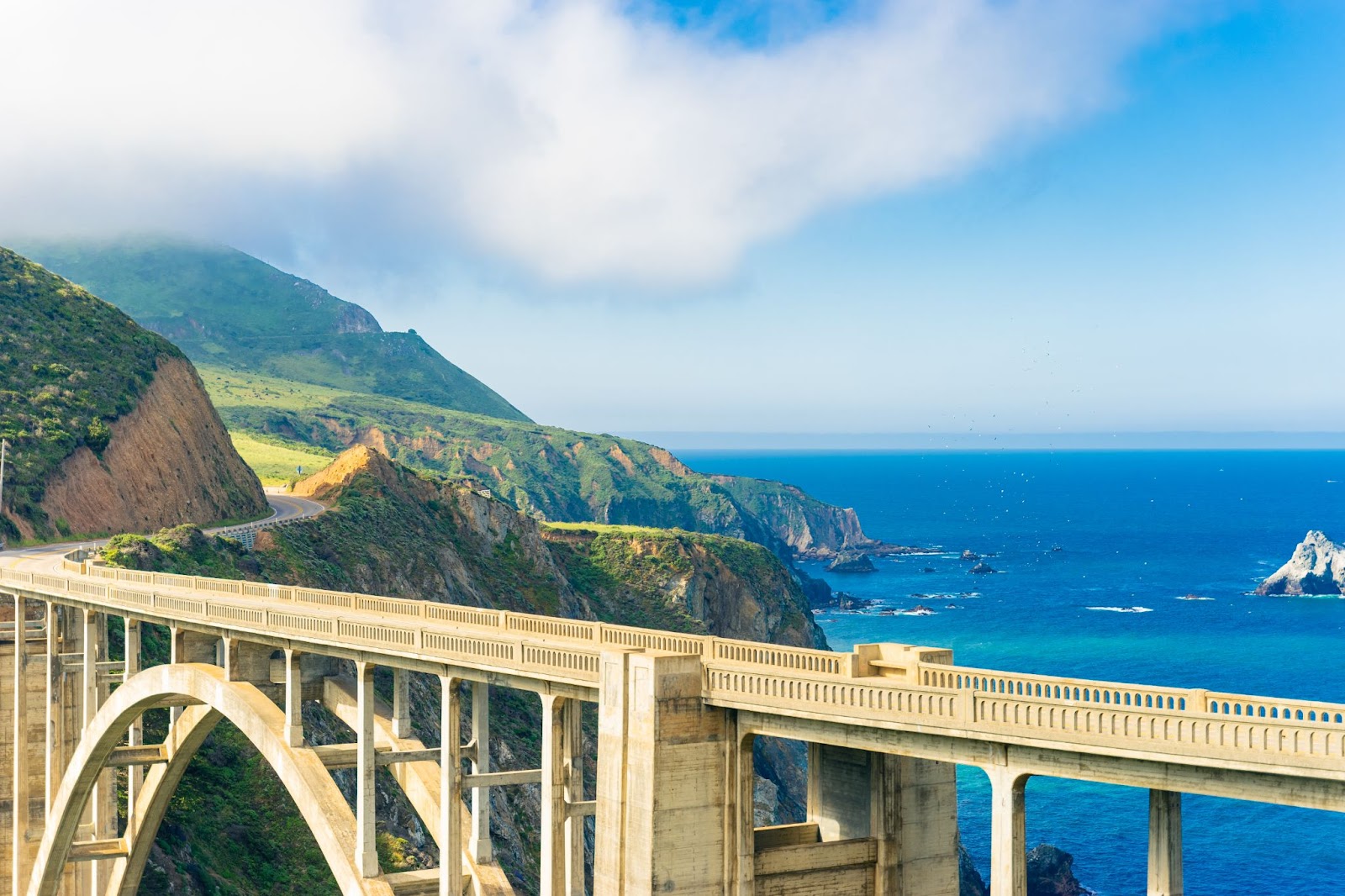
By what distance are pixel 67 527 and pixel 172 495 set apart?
12.6 metres

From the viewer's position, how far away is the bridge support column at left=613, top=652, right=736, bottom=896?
2444 centimetres

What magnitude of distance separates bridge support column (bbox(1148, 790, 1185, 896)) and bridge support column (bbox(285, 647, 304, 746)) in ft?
72.1

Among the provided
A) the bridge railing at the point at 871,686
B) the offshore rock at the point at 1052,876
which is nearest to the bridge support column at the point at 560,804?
the bridge railing at the point at 871,686

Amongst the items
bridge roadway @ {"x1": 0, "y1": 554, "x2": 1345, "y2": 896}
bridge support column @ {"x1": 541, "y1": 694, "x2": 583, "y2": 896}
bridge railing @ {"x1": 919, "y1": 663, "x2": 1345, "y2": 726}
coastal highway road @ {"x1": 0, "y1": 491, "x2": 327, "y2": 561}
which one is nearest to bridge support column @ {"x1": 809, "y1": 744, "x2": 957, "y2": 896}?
bridge roadway @ {"x1": 0, "y1": 554, "x2": 1345, "y2": 896}

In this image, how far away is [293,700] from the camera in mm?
35719

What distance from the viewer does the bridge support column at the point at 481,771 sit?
30.4 metres

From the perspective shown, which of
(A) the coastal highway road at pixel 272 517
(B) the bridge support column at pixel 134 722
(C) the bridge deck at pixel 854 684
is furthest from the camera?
(A) the coastal highway road at pixel 272 517

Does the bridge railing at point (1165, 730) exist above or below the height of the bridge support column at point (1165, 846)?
above

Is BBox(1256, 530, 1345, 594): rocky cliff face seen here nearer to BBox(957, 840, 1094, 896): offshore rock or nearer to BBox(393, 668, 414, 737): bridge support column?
BBox(957, 840, 1094, 896): offshore rock

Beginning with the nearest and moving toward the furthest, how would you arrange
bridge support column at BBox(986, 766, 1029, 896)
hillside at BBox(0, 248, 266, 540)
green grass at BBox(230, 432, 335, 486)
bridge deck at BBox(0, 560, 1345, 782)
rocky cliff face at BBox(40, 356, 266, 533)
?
bridge deck at BBox(0, 560, 1345, 782)
bridge support column at BBox(986, 766, 1029, 896)
hillside at BBox(0, 248, 266, 540)
rocky cliff face at BBox(40, 356, 266, 533)
green grass at BBox(230, 432, 335, 486)

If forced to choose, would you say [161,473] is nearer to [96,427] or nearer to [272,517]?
[96,427]

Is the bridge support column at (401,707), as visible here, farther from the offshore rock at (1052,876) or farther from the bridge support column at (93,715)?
the offshore rock at (1052,876)

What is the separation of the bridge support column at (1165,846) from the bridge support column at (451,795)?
14736 mm

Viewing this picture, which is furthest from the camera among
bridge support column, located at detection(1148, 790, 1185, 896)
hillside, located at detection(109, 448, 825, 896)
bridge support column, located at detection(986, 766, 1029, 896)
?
hillside, located at detection(109, 448, 825, 896)
